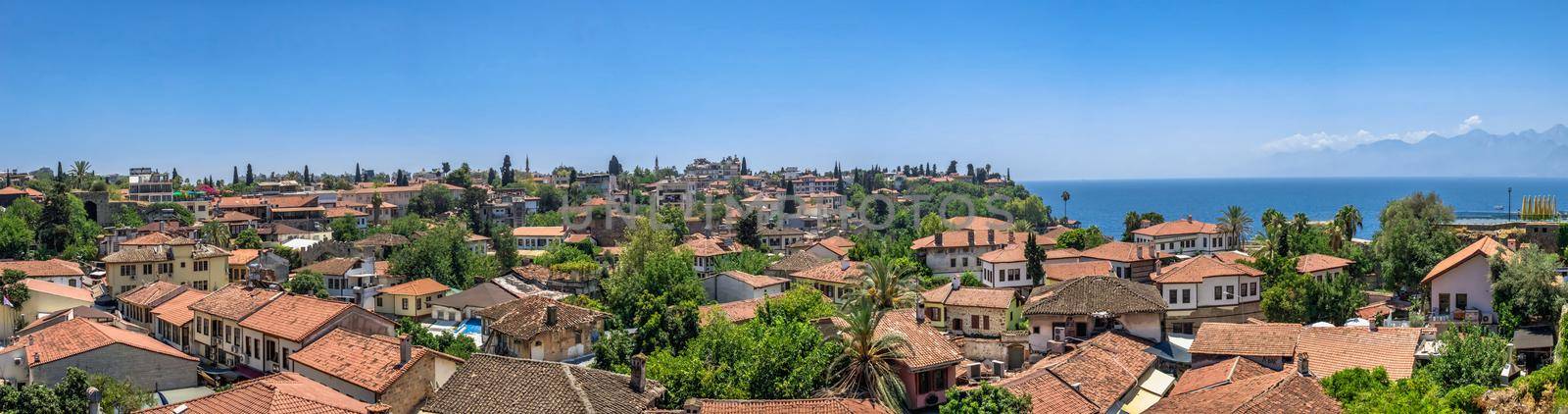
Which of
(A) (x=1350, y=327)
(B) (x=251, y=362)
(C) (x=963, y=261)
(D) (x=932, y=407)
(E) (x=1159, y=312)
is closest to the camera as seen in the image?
(D) (x=932, y=407)

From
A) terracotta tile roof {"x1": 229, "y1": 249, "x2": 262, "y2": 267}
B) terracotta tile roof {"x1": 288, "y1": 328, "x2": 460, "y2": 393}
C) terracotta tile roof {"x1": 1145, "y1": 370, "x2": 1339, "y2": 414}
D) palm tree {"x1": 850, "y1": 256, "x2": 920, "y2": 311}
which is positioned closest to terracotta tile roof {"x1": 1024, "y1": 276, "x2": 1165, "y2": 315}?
palm tree {"x1": 850, "y1": 256, "x2": 920, "y2": 311}

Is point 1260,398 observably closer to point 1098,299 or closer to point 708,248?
point 1098,299

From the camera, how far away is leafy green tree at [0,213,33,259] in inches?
2298

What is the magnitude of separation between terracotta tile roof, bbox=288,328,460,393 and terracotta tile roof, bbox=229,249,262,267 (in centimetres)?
2958

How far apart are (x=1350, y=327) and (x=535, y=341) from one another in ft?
83.8

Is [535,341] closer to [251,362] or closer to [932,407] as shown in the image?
[251,362]

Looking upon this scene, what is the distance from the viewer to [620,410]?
25.1 meters

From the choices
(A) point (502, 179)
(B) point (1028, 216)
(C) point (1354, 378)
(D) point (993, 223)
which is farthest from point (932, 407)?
(A) point (502, 179)

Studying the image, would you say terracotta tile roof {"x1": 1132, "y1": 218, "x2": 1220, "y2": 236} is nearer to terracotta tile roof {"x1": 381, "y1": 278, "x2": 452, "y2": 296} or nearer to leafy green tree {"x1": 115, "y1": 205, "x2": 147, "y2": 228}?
terracotta tile roof {"x1": 381, "y1": 278, "x2": 452, "y2": 296}

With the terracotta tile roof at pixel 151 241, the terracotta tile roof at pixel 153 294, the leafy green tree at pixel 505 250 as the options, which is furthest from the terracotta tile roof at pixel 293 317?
the leafy green tree at pixel 505 250

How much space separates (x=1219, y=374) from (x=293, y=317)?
92.1 ft

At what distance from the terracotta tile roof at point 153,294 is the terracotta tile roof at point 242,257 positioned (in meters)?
11.4

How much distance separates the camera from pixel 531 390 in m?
25.1

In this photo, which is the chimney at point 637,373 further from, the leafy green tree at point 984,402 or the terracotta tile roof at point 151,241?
the terracotta tile roof at point 151,241
